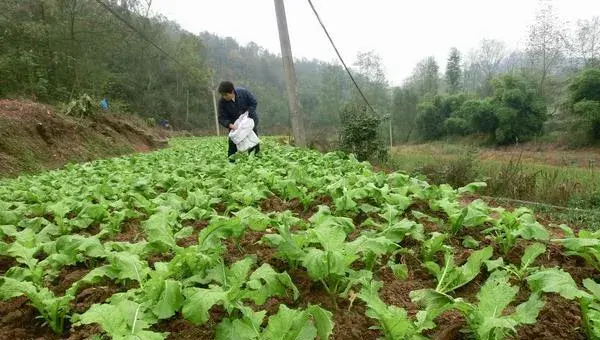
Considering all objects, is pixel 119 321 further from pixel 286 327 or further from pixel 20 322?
pixel 20 322

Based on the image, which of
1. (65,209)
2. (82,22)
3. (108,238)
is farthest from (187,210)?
(82,22)

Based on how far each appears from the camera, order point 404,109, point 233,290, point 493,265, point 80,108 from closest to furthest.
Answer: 1. point 233,290
2. point 493,265
3. point 80,108
4. point 404,109

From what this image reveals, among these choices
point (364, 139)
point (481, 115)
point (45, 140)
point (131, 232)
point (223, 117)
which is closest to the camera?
point (131, 232)

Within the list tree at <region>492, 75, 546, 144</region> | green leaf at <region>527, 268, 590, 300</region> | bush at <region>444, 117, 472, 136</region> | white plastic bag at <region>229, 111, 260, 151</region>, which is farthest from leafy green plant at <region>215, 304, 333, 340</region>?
bush at <region>444, 117, 472, 136</region>

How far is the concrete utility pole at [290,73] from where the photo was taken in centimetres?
1158

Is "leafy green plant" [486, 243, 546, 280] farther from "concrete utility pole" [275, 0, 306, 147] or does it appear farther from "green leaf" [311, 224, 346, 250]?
"concrete utility pole" [275, 0, 306, 147]

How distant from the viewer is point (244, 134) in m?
8.48

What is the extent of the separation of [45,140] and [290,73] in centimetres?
754

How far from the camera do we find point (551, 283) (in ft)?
6.33

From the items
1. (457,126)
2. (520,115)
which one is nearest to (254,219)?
(520,115)

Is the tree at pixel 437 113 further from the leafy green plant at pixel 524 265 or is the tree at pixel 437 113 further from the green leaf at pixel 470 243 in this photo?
the leafy green plant at pixel 524 265

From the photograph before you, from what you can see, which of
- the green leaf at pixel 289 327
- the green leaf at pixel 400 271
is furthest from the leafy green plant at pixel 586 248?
the green leaf at pixel 289 327

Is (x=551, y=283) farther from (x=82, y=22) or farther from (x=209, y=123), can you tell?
(x=209, y=123)

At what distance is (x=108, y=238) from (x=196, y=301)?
191cm
